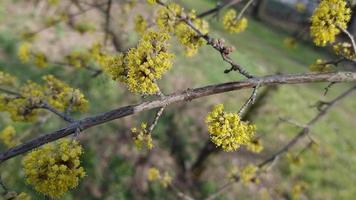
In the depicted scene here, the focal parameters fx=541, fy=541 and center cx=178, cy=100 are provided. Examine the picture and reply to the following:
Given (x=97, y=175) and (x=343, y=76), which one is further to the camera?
(x=97, y=175)

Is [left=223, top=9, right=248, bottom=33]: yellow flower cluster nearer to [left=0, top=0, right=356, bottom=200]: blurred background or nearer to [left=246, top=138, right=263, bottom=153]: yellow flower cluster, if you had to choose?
[left=246, top=138, right=263, bottom=153]: yellow flower cluster

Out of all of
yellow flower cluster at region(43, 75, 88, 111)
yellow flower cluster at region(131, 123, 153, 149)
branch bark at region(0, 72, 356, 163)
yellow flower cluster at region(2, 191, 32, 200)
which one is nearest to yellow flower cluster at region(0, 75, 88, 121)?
yellow flower cluster at region(43, 75, 88, 111)

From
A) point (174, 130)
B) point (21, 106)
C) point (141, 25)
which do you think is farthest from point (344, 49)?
point (174, 130)

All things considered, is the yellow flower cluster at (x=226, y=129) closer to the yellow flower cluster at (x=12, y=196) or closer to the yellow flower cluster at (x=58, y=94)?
the yellow flower cluster at (x=12, y=196)

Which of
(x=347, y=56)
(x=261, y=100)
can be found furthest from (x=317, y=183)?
(x=347, y=56)

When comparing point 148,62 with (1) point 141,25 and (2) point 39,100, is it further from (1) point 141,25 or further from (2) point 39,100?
(1) point 141,25

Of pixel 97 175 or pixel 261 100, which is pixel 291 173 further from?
pixel 97 175

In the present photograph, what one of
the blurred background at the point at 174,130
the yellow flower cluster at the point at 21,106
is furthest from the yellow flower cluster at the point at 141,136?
the blurred background at the point at 174,130
